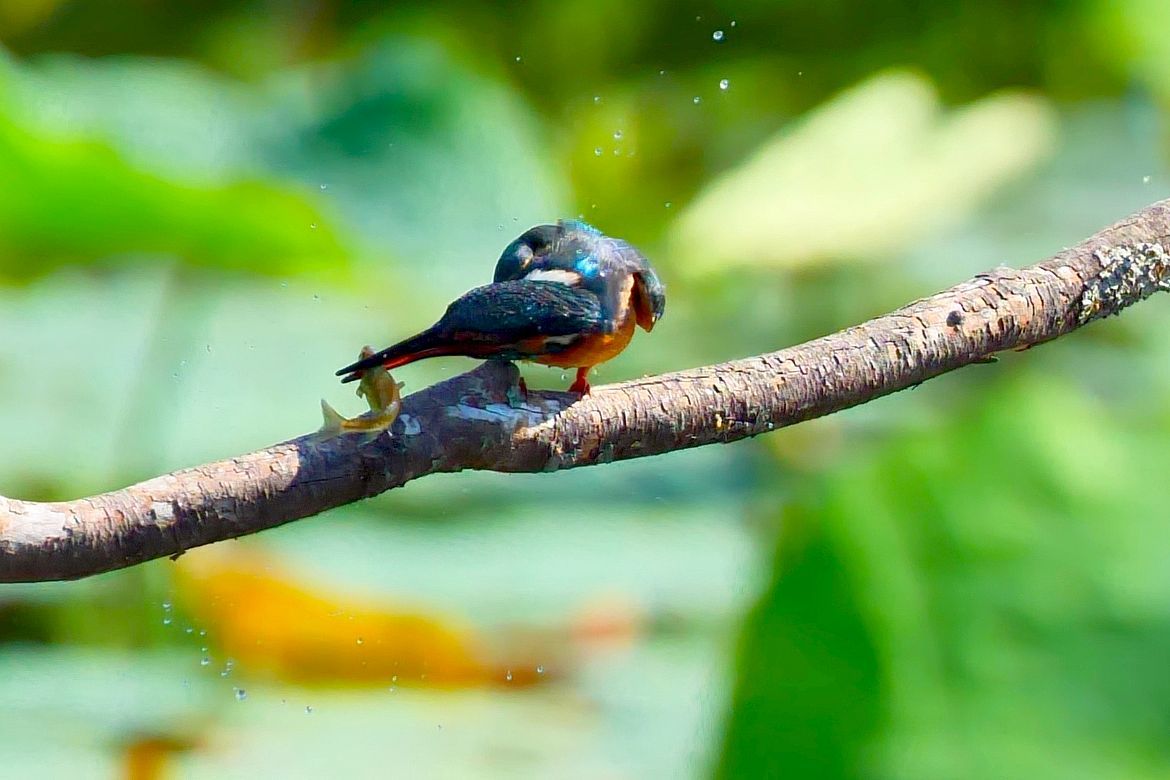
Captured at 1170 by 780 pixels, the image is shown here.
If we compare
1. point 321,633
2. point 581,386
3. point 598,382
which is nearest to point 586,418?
point 581,386

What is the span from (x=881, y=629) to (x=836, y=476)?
0.40 ft

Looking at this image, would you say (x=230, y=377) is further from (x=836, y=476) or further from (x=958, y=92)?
(x=958, y=92)

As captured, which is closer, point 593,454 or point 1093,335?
point 593,454

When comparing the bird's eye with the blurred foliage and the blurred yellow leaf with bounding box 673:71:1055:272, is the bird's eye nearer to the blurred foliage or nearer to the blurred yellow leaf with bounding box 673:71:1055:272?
the blurred foliage

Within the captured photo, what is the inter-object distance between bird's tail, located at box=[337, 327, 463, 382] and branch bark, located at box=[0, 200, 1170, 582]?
1cm

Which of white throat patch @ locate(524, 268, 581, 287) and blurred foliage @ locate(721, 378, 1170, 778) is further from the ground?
white throat patch @ locate(524, 268, 581, 287)

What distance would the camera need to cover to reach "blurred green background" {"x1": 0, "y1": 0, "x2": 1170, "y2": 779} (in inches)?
39.7

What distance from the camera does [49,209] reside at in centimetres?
119

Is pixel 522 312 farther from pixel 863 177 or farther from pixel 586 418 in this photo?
pixel 863 177

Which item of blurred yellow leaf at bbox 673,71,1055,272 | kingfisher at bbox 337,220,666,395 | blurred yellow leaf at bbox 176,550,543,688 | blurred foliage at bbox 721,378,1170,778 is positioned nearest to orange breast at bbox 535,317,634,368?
kingfisher at bbox 337,220,666,395

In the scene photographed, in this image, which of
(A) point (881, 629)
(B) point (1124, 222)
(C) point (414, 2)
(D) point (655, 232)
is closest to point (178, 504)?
(B) point (1124, 222)

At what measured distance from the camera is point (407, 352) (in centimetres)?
51

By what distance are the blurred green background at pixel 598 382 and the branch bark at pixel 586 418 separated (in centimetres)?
38

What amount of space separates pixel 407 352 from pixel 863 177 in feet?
5.05
